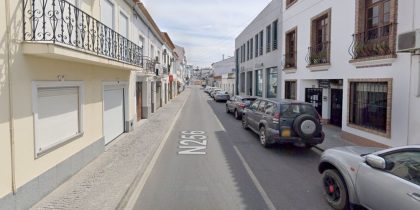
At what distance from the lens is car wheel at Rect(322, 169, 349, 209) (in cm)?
484

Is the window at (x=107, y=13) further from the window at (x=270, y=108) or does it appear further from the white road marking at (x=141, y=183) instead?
the window at (x=270, y=108)

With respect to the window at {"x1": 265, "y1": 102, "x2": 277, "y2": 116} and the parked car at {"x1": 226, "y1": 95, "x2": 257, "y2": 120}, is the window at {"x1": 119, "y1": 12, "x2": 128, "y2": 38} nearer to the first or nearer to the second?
the window at {"x1": 265, "y1": 102, "x2": 277, "y2": 116}

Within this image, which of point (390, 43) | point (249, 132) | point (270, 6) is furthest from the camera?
point (270, 6)

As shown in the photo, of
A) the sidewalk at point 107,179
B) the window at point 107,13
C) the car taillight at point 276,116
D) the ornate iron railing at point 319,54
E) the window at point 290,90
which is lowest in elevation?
the sidewalk at point 107,179

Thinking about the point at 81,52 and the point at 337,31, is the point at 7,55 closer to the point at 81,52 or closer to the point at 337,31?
the point at 81,52

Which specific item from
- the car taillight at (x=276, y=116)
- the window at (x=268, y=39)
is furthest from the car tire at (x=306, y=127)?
the window at (x=268, y=39)

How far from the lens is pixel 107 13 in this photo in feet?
30.7

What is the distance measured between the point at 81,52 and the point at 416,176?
6.03m

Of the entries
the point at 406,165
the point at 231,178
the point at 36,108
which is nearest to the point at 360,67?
the point at 231,178

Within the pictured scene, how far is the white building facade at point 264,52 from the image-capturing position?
63.8ft

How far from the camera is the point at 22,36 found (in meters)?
4.79

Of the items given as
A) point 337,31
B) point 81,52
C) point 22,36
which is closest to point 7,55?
point 22,36

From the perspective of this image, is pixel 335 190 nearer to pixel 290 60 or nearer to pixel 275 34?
pixel 290 60

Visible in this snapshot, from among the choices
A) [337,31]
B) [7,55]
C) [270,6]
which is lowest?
[7,55]
